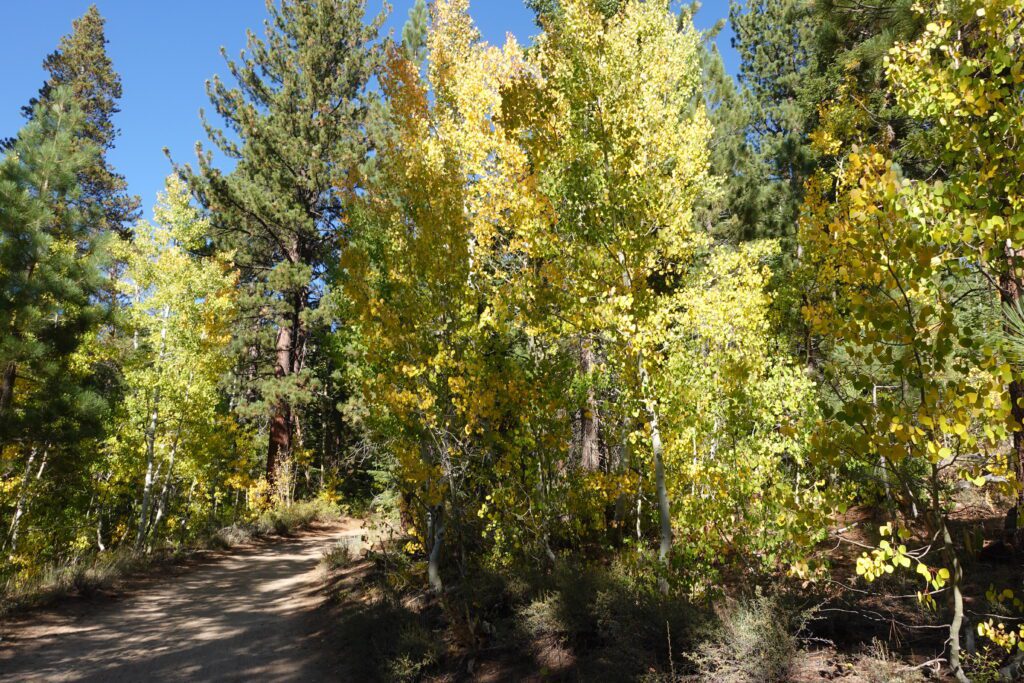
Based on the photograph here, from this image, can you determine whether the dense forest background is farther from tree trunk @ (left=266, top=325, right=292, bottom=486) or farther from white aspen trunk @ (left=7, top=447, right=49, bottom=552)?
tree trunk @ (left=266, top=325, right=292, bottom=486)

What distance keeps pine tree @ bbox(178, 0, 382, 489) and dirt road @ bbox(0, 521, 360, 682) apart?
27.5 feet

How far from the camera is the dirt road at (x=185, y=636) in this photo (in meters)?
6.09

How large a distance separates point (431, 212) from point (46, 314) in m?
6.18

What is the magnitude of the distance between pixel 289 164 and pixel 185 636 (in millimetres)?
14504

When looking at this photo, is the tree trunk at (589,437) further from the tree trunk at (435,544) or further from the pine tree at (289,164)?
the pine tree at (289,164)

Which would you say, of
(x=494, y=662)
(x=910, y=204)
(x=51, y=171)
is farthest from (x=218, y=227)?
(x=910, y=204)

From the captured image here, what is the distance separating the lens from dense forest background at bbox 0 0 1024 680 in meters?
2.52

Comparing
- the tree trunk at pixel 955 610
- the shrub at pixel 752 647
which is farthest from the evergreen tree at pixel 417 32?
the tree trunk at pixel 955 610

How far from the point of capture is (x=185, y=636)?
7.45 meters

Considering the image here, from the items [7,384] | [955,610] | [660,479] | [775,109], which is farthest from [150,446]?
[775,109]

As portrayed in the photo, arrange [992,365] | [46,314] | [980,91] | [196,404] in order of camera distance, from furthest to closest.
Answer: [196,404], [46,314], [980,91], [992,365]

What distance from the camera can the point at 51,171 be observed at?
8.03 m

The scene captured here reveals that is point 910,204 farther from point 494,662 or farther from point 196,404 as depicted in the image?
point 196,404

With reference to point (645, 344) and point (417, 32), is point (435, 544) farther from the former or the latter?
point (417, 32)
